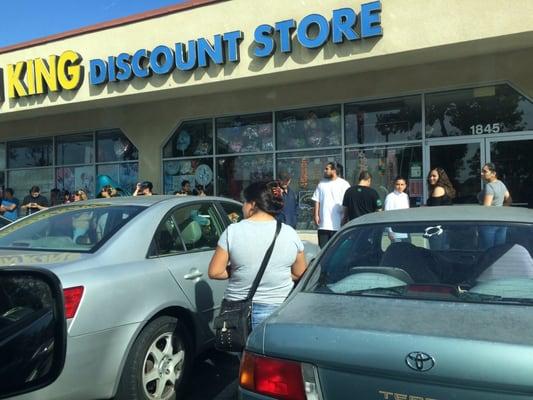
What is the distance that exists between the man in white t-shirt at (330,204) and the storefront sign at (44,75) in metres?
5.92

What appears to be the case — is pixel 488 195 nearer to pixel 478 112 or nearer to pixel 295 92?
pixel 478 112

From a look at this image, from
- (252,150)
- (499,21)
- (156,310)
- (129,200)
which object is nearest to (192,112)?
(252,150)

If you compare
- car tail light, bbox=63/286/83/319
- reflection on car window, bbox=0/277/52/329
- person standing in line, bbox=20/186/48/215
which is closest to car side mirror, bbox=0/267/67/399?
reflection on car window, bbox=0/277/52/329

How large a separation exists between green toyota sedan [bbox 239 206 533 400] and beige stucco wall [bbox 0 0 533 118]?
202 inches

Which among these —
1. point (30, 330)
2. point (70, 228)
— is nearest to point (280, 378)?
point (30, 330)

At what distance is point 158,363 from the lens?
357 centimetres

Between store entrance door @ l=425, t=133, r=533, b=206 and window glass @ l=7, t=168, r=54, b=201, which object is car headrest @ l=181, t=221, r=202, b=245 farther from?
window glass @ l=7, t=168, r=54, b=201

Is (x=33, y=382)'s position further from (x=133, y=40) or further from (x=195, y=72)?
(x=133, y=40)

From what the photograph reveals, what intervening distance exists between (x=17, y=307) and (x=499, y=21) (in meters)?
7.32

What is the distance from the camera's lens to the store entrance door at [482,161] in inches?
335

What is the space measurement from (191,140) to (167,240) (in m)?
7.88

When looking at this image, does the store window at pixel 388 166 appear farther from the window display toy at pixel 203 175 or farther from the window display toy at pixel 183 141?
the window display toy at pixel 183 141

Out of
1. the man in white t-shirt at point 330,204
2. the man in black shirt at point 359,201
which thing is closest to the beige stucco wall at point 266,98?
the man in white t-shirt at point 330,204

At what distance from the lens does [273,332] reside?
2186mm
